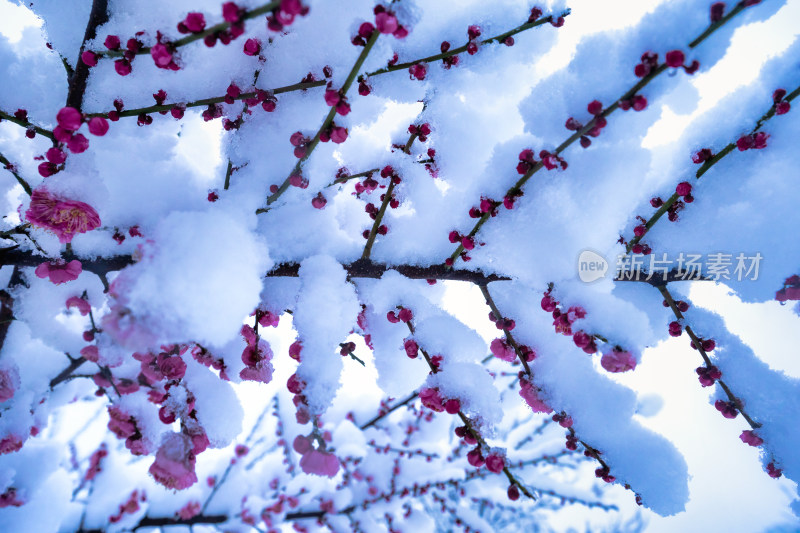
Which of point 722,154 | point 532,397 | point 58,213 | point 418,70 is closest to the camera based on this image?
point 58,213

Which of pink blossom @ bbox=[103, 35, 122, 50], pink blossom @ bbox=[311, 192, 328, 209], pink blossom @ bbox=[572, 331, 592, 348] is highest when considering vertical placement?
pink blossom @ bbox=[103, 35, 122, 50]

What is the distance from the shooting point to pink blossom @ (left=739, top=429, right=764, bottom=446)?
1.60 meters

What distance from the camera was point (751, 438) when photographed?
63.2 inches

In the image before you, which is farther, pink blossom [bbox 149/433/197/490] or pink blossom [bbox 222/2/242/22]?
pink blossom [bbox 149/433/197/490]

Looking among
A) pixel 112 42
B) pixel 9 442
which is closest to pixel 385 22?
pixel 112 42

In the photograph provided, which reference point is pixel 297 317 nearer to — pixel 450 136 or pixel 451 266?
pixel 451 266

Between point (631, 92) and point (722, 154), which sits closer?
point (631, 92)

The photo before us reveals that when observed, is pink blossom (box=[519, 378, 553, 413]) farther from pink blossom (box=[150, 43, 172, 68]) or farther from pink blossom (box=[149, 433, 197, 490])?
pink blossom (box=[150, 43, 172, 68])

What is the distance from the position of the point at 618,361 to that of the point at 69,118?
1720 millimetres

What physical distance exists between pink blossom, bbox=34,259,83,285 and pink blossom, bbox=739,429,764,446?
2.58 metres

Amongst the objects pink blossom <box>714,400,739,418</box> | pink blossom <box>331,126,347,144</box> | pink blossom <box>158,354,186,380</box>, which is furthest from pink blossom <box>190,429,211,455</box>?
pink blossom <box>714,400,739,418</box>

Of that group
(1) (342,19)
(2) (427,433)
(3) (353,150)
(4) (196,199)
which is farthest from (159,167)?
(2) (427,433)

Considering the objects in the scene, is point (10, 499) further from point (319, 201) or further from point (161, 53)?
point (161, 53)

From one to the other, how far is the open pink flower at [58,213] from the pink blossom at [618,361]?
1.60 metres
